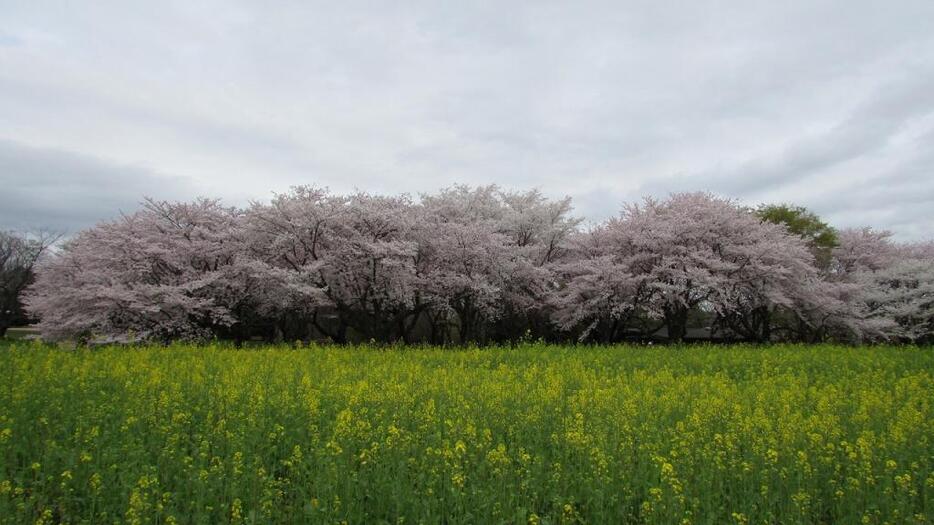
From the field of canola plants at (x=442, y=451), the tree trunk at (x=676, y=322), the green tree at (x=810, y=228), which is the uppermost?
the green tree at (x=810, y=228)

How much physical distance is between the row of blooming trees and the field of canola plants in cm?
1186

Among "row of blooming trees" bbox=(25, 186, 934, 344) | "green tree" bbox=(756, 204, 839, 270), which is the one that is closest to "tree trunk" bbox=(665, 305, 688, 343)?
"row of blooming trees" bbox=(25, 186, 934, 344)

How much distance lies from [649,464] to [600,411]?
1.79m

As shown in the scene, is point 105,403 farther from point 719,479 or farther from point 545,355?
point 545,355

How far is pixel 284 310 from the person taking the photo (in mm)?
24031

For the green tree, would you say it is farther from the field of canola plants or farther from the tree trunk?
the field of canola plants

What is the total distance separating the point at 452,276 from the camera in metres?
23.3

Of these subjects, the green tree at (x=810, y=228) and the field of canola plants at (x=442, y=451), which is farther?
the green tree at (x=810, y=228)

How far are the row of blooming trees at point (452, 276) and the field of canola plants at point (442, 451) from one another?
11.9 meters

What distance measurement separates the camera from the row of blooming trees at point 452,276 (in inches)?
877

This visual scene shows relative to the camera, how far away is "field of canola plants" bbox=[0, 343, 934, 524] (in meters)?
5.09

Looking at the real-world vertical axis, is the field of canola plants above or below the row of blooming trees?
below

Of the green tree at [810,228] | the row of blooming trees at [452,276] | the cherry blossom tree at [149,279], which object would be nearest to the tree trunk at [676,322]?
the row of blooming trees at [452,276]

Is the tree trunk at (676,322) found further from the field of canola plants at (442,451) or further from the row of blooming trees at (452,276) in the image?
the field of canola plants at (442,451)
